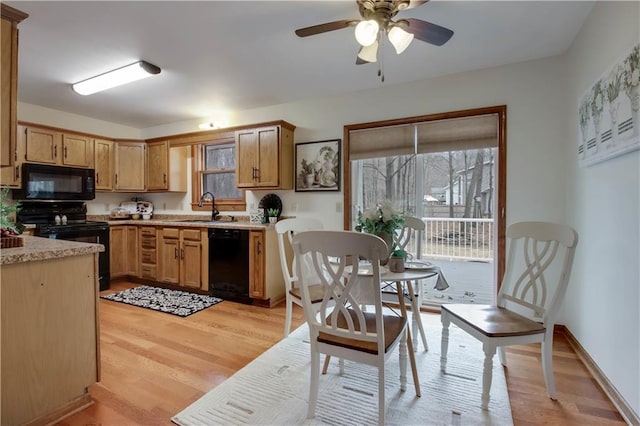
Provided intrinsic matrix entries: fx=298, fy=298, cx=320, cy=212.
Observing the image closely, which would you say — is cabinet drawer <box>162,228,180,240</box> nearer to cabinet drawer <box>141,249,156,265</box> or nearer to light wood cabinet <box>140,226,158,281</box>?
light wood cabinet <box>140,226,158,281</box>

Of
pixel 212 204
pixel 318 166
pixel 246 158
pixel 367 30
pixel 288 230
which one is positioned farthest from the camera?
pixel 212 204

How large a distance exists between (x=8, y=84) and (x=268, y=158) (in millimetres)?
2299

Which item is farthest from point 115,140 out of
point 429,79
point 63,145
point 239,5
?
point 429,79

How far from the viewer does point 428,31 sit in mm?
1767

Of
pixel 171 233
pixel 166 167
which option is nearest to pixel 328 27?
pixel 171 233

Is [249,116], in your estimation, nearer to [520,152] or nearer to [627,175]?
[520,152]

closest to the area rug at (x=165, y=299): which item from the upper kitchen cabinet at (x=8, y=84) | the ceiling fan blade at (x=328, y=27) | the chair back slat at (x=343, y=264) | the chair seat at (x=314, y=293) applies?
the chair seat at (x=314, y=293)

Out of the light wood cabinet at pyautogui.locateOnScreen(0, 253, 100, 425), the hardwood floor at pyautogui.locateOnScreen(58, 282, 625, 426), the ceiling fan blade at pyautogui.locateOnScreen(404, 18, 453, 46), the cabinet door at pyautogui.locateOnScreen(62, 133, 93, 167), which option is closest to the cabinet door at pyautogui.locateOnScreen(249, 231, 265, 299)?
the hardwood floor at pyautogui.locateOnScreen(58, 282, 625, 426)

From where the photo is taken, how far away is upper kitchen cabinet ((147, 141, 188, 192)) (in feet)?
→ 14.7

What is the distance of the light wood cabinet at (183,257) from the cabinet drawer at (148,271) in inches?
4.5

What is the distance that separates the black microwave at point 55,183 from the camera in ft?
11.7

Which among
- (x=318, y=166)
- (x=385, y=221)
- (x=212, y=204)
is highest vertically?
(x=318, y=166)

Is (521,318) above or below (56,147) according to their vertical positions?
below

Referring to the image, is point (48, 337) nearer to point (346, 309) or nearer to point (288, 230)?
point (346, 309)
